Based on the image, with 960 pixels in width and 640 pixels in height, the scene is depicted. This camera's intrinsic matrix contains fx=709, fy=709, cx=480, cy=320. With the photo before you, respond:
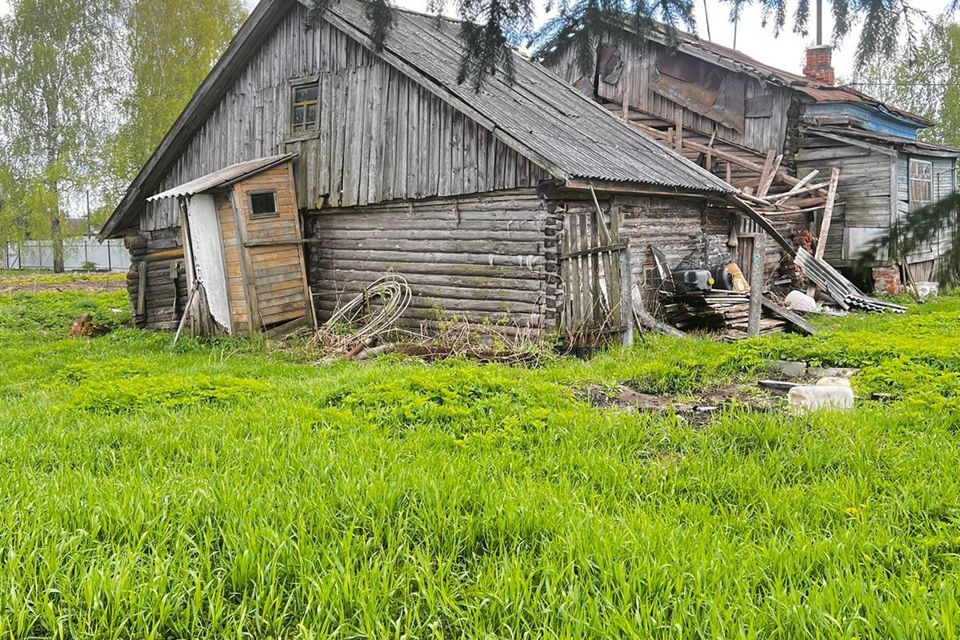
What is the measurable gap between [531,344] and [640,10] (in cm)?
660

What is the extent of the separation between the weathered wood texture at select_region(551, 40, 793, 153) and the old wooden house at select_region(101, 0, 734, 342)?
4716mm

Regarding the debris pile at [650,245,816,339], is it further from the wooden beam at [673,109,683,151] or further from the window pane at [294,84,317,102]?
the wooden beam at [673,109,683,151]

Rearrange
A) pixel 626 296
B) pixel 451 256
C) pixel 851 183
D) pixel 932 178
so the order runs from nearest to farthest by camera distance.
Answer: pixel 626 296 → pixel 451 256 → pixel 851 183 → pixel 932 178

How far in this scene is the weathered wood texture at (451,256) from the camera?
33.6 feet

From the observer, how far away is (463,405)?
5832 mm

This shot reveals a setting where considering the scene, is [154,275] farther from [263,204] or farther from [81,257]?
[81,257]

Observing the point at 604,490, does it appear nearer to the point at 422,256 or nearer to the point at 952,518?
Answer: the point at 952,518

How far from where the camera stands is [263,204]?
1219 centimetres

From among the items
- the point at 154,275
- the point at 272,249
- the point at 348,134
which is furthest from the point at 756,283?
the point at 154,275

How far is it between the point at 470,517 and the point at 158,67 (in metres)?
28.9

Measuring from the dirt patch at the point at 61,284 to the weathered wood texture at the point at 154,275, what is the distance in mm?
9836

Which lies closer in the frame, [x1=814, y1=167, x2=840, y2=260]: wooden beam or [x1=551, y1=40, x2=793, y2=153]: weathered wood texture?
[x1=814, y1=167, x2=840, y2=260]: wooden beam

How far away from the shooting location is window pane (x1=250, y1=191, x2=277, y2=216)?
12.0 meters

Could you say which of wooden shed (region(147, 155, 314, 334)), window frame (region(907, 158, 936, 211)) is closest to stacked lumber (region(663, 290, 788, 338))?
wooden shed (region(147, 155, 314, 334))
